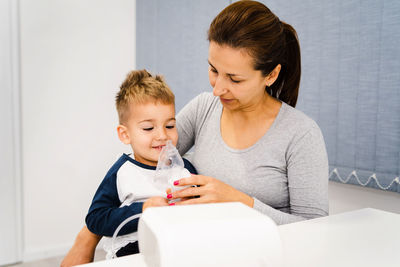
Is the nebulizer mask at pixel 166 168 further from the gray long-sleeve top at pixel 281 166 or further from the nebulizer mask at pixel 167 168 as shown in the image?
the gray long-sleeve top at pixel 281 166

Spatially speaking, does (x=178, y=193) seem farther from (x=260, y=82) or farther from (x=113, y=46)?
(x=113, y=46)

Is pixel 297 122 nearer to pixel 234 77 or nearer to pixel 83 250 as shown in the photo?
pixel 234 77

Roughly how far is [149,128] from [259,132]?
14.8 inches

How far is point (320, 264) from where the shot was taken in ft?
1.95

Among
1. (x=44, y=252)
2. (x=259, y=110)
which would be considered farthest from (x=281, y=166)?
(x=44, y=252)

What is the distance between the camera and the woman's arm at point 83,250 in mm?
1249

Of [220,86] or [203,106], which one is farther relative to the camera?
[203,106]

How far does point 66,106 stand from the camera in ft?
9.27

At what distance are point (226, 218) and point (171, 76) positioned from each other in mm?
2356

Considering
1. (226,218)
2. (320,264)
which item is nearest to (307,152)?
(320,264)

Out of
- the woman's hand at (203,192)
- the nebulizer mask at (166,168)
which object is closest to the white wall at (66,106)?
the nebulizer mask at (166,168)

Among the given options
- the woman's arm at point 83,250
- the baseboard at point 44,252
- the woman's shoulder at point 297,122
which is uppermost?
the woman's shoulder at point 297,122

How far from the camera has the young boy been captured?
1.09 meters

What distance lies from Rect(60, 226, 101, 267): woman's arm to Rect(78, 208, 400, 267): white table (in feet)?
2.49
